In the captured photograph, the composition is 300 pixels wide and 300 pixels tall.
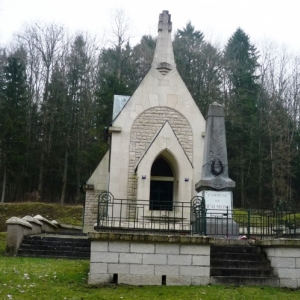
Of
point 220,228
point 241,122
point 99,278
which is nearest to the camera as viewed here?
point 99,278

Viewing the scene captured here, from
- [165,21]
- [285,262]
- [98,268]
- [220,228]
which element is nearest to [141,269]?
[98,268]

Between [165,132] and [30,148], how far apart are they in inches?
884

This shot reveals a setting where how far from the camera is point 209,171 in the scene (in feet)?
44.2

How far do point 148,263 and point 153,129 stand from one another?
13.5 metres

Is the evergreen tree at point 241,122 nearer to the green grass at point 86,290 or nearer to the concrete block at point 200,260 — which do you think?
the concrete block at point 200,260

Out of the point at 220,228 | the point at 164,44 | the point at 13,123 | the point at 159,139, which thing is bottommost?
the point at 220,228

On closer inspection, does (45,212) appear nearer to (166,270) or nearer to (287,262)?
(166,270)

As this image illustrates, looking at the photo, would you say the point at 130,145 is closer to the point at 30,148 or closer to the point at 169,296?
the point at 169,296

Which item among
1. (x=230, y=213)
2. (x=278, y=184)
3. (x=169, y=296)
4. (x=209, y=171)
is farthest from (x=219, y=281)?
(x=278, y=184)

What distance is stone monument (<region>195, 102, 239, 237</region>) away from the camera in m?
12.5

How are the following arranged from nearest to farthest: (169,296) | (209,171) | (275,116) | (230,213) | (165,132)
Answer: (169,296), (230,213), (209,171), (165,132), (275,116)

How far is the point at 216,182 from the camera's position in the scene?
43.3 feet

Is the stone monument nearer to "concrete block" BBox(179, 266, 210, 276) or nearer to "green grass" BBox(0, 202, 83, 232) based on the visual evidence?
"concrete block" BBox(179, 266, 210, 276)

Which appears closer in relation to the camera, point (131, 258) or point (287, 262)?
point (131, 258)
